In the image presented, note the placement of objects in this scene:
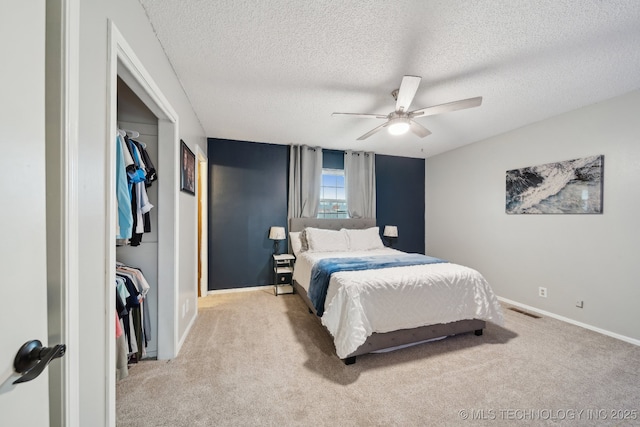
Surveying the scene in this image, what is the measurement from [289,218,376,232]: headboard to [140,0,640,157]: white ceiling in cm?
181

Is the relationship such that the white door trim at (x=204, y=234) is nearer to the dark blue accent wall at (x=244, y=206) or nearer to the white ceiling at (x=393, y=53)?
the dark blue accent wall at (x=244, y=206)

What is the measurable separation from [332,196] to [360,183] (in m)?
0.59

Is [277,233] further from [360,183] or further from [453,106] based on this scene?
[453,106]

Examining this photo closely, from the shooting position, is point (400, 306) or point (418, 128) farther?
point (418, 128)

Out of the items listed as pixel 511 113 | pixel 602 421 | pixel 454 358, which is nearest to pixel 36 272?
pixel 454 358

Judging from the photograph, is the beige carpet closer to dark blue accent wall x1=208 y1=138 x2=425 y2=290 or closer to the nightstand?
the nightstand

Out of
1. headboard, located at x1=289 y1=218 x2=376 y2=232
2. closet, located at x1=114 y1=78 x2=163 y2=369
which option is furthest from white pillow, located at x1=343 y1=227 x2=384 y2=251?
closet, located at x1=114 y1=78 x2=163 y2=369

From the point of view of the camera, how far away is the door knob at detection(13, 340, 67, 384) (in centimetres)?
52

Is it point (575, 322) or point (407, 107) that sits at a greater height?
point (407, 107)

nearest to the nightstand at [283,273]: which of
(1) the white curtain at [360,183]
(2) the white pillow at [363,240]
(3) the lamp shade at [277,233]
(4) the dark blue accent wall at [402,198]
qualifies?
(3) the lamp shade at [277,233]

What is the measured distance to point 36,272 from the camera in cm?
59

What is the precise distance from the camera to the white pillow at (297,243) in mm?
3832

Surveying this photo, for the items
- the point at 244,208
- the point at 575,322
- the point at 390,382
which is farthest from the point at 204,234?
the point at 575,322

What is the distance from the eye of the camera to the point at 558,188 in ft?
9.41
